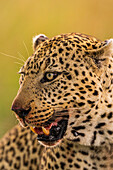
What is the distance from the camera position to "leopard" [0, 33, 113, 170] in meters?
6.03

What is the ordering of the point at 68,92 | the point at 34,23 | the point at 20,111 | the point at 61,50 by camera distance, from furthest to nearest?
the point at 34,23 → the point at 61,50 → the point at 68,92 → the point at 20,111

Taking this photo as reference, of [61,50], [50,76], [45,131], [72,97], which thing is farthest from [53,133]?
[61,50]

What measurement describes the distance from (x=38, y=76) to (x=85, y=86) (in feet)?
1.95

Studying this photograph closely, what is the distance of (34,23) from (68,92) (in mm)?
10653

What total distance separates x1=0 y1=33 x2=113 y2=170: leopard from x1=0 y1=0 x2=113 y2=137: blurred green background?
8.22 meters

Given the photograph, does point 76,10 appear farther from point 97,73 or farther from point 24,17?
point 97,73

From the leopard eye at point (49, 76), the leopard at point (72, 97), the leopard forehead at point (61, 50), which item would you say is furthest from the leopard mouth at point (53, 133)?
the leopard forehead at point (61, 50)

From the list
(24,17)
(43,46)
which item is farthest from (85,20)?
(43,46)

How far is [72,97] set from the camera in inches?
239

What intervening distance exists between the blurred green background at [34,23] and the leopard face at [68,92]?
830 centimetres

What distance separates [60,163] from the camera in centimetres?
658

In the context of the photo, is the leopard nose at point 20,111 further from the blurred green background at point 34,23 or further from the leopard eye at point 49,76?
the blurred green background at point 34,23

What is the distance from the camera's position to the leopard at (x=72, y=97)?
6.03 m

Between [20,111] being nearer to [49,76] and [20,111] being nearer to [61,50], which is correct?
[49,76]
